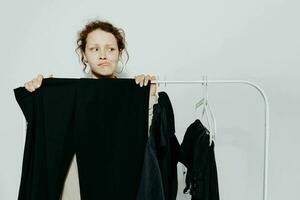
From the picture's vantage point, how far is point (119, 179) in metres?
1.43

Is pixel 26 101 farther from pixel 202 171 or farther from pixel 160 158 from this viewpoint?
pixel 202 171

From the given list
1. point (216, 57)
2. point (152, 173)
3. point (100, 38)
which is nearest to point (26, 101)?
point (100, 38)

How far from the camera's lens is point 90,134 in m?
1.43

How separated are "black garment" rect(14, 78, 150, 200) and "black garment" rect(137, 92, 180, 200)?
0.07 metres

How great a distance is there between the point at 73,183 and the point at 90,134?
0.67ft

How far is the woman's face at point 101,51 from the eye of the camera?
1.55 metres

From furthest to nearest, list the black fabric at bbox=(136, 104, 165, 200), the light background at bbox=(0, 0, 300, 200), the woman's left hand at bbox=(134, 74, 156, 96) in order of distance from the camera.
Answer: the light background at bbox=(0, 0, 300, 200) < the woman's left hand at bbox=(134, 74, 156, 96) < the black fabric at bbox=(136, 104, 165, 200)

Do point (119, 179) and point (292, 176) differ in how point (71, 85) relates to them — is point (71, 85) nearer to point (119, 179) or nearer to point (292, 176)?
point (119, 179)

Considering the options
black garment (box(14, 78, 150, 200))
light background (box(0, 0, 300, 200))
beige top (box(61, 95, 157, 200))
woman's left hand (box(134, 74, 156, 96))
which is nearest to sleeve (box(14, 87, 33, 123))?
black garment (box(14, 78, 150, 200))

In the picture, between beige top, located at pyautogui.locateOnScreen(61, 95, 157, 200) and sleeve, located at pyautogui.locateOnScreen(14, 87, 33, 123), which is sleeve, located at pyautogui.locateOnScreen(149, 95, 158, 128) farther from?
sleeve, located at pyautogui.locateOnScreen(14, 87, 33, 123)

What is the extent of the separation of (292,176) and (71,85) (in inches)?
46.9

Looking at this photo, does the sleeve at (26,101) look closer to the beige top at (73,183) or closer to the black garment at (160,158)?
the beige top at (73,183)

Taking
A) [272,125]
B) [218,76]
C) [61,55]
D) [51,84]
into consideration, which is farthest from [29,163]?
[272,125]

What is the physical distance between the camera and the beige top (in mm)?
1456
